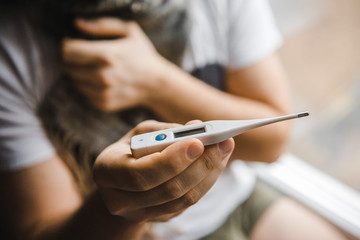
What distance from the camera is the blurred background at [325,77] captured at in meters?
0.60

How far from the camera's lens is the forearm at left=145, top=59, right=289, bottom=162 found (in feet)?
1.25

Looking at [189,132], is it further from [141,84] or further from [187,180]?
[141,84]

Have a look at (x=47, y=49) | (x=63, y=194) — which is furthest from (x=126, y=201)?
(x=47, y=49)

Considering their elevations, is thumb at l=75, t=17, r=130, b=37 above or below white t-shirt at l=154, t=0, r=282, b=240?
above

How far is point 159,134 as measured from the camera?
0.77 ft

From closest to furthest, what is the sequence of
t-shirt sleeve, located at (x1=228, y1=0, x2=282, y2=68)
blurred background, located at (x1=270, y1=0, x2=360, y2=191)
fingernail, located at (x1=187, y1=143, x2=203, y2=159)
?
fingernail, located at (x1=187, y1=143, x2=203, y2=159) < t-shirt sleeve, located at (x1=228, y1=0, x2=282, y2=68) < blurred background, located at (x1=270, y1=0, x2=360, y2=191)

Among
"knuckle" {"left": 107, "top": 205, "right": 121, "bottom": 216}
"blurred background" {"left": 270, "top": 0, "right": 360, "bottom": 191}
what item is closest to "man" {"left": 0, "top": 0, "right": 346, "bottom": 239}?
"knuckle" {"left": 107, "top": 205, "right": 121, "bottom": 216}

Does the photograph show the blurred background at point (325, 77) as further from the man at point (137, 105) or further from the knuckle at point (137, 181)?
the knuckle at point (137, 181)

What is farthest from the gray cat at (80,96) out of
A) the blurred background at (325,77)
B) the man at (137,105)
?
the blurred background at (325,77)

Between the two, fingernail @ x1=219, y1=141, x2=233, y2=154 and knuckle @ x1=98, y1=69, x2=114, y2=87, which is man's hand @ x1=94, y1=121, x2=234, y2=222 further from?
knuckle @ x1=98, y1=69, x2=114, y2=87

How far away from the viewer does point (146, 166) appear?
Answer: 0.73ft

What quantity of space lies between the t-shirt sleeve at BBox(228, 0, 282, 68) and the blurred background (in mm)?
182

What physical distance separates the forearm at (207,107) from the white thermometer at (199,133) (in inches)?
5.4

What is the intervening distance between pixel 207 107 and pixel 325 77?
18.7 inches
